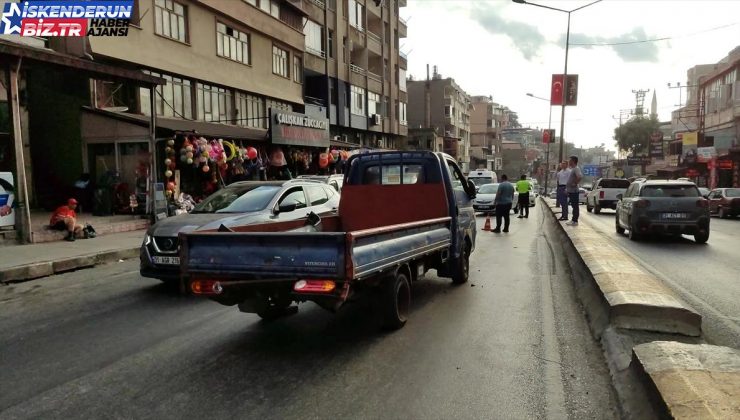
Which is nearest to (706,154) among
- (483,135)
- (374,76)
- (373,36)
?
(374,76)

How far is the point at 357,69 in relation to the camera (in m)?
37.9

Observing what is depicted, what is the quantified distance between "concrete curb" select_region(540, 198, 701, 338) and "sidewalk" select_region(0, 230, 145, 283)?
9.32 metres

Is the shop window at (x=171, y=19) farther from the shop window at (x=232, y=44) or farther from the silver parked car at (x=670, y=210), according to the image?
the silver parked car at (x=670, y=210)

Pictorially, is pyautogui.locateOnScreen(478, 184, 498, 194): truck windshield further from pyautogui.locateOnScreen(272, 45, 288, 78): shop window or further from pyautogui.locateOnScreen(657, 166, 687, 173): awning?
pyautogui.locateOnScreen(657, 166, 687, 173): awning

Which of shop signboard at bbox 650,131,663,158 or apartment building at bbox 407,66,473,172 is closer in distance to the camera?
shop signboard at bbox 650,131,663,158

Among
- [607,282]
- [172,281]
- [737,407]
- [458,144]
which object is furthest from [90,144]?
[458,144]

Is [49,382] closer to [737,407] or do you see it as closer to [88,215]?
[737,407]

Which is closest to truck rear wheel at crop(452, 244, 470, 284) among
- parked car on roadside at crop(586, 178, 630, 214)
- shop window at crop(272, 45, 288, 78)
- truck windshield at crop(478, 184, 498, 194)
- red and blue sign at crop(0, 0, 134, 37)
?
red and blue sign at crop(0, 0, 134, 37)

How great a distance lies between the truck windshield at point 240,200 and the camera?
8.47m

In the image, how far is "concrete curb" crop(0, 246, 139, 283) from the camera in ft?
28.7

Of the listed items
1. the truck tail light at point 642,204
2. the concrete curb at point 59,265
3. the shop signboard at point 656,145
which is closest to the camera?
the concrete curb at point 59,265

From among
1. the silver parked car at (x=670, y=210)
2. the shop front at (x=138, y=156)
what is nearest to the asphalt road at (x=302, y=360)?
the silver parked car at (x=670, y=210)

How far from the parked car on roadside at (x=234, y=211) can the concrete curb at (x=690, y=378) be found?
553 centimetres

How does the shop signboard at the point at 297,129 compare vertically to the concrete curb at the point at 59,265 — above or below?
above
